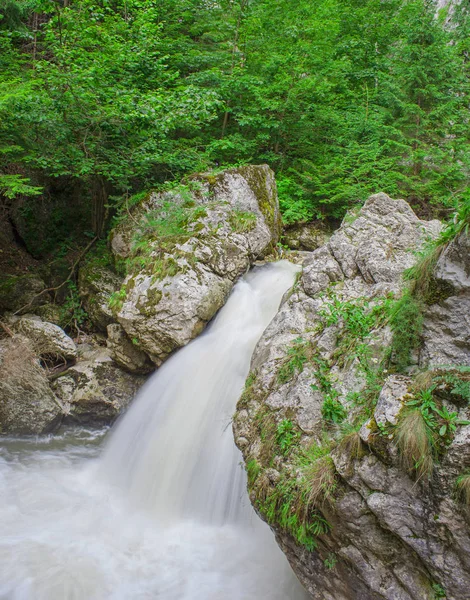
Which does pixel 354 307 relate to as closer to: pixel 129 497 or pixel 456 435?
pixel 456 435

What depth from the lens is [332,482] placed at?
Answer: 111 inches

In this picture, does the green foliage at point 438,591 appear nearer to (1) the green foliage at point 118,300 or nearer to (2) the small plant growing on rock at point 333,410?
(2) the small plant growing on rock at point 333,410

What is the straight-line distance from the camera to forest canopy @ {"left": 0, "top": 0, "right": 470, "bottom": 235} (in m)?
7.52

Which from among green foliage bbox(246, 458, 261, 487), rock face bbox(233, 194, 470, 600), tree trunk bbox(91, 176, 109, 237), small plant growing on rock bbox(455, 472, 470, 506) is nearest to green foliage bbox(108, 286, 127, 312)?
rock face bbox(233, 194, 470, 600)

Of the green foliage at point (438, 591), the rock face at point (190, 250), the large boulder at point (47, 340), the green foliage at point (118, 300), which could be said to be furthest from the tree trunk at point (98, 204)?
the green foliage at point (438, 591)

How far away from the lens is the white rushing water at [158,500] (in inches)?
155

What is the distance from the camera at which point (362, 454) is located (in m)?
2.67

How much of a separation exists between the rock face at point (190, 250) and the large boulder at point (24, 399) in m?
1.71

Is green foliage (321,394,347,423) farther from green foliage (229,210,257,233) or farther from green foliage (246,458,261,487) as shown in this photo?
green foliage (229,210,257,233)

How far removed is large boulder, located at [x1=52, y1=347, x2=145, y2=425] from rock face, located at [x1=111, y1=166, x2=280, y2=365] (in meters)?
0.86

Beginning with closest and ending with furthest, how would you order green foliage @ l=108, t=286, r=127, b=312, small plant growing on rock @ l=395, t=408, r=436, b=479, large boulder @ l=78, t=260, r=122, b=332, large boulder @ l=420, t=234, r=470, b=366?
1. small plant growing on rock @ l=395, t=408, r=436, b=479
2. large boulder @ l=420, t=234, r=470, b=366
3. green foliage @ l=108, t=286, r=127, b=312
4. large boulder @ l=78, t=260, r=122, b=332

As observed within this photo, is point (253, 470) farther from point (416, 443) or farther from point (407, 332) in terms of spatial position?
point (407, 332)

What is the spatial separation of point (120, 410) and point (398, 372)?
5274 millimetres

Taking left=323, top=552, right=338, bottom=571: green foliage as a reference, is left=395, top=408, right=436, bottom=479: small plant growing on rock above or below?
above
